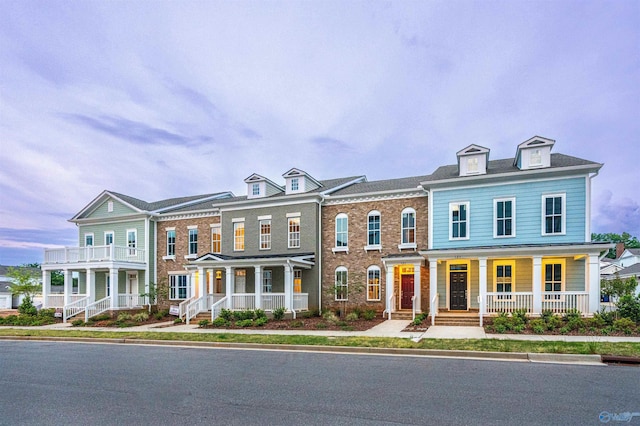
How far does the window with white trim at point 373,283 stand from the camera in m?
22.7

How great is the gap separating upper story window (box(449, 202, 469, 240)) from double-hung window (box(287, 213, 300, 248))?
8596mm

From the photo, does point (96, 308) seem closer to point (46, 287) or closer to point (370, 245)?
point (46, 287)

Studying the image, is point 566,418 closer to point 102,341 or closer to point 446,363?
point 446,363

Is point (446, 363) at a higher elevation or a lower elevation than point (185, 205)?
lower

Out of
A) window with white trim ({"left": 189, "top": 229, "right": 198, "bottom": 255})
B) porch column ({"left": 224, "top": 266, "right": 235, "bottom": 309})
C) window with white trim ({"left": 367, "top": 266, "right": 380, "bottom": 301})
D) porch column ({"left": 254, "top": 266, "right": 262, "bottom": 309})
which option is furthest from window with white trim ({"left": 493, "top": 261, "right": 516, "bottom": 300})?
window with white trim ({"left": 189, "top": 229, "right": 198, "bottom": 255})

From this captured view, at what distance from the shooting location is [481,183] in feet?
66.7

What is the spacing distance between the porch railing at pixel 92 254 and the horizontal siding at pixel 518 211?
64.8ft

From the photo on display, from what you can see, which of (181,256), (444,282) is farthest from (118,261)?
(444,282)

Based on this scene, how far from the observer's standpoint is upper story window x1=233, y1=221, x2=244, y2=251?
2630 centimetres

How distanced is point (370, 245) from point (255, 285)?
6.78 m

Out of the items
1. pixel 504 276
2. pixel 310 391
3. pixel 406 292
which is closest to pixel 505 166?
pixel 504 276

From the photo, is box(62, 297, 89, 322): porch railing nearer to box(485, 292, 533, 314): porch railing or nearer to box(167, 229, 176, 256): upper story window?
box(167, 229, 176, 256): upper story window

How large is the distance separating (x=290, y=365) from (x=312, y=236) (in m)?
13.9

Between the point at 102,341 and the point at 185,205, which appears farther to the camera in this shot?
the point at 185,205
